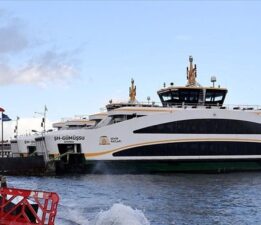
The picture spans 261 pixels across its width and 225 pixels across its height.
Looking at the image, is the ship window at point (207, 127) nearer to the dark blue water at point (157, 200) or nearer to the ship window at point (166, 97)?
the ship window at point (166, 97)

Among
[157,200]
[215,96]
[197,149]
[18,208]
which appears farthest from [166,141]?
[18,208]

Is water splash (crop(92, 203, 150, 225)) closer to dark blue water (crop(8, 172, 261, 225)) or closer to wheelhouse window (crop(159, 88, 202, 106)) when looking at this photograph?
dark blue water (crop(8, 172, 261, 225))

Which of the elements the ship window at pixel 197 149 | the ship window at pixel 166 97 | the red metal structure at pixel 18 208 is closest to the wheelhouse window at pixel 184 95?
the ship window at pixel 166 97

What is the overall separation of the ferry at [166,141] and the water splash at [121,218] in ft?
91.0

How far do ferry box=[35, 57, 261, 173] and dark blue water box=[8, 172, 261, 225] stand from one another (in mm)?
6565

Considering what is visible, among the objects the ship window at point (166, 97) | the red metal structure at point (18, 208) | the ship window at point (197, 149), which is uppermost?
the ship window at point (166, 97)

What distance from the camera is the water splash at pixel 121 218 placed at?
20570 mm

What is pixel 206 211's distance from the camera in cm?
2558

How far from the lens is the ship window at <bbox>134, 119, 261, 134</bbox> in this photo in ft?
169

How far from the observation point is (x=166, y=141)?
5147cm

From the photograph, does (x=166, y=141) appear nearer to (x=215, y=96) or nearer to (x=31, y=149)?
(x=215, y=96)

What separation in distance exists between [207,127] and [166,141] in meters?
4.60

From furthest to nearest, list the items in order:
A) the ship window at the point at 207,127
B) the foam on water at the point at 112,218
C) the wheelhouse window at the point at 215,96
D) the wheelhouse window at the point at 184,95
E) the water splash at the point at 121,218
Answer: the wheelhouse window at the point at 215,96 < the wheelhouse window at the point at 184,95 < the ship window at the point at 207,127 < the foam on water at the point at 112,218 < the water splash at the point at 121,218

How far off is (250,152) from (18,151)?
29263mm
